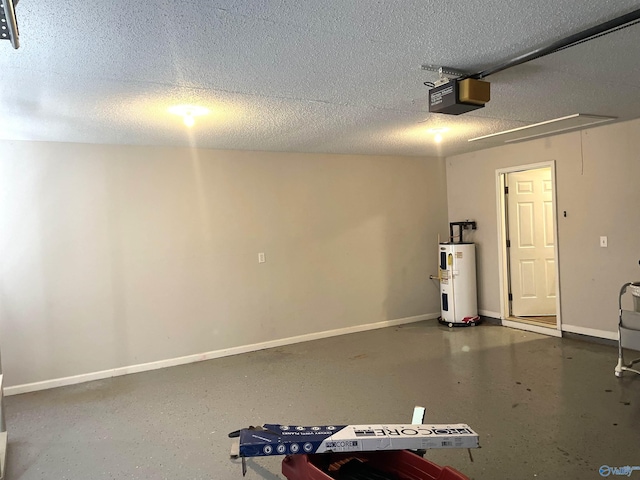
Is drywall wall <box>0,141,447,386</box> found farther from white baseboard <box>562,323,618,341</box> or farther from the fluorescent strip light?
white baseboard <box>562,323,618,341</box>

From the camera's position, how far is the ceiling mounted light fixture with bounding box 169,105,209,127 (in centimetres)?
333

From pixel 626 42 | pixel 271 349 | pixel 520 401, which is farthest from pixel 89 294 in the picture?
pixel 626 42

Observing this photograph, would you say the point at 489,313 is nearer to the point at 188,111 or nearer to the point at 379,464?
the point at 379,464

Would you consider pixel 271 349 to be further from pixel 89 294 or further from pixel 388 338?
pixel 89 294

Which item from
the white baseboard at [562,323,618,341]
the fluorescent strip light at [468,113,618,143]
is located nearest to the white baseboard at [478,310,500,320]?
the white baseboard at [562,323,618,341]

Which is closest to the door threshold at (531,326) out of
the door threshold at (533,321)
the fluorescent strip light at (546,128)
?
the door threshold at (533,321)

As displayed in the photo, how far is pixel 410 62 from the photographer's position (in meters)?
2.63

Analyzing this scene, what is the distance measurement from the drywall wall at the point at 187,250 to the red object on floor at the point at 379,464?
3.05m

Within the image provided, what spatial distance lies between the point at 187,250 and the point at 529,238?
4.35 metres

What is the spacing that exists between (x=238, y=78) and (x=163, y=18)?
79 centimetres

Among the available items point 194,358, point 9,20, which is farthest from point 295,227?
point 9,20

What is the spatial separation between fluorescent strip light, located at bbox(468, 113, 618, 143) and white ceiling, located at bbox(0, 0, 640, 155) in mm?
199

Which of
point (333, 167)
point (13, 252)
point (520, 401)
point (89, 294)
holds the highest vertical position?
point (333, 167)

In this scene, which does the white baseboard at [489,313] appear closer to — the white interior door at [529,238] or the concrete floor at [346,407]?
the white interior door at [529,238]
